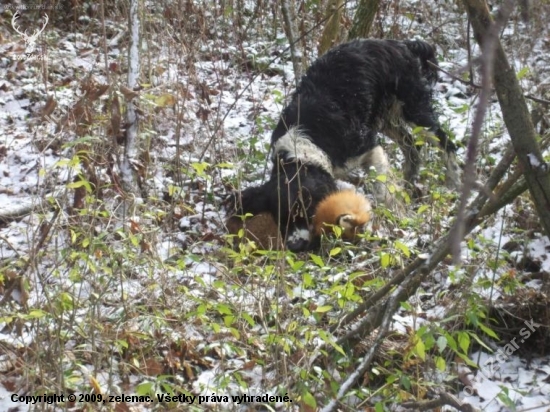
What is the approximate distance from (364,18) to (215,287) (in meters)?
4.04

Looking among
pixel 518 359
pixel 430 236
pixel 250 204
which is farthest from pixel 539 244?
pixel 250 204

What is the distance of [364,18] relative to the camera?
261 inches

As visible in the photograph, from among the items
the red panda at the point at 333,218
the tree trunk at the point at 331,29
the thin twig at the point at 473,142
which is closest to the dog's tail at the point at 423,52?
the tree trunk at the point at 331,29

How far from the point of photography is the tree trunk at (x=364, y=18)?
6.54 metres

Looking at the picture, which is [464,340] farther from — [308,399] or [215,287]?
[215,287]

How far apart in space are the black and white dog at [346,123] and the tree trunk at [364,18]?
0.71 metres

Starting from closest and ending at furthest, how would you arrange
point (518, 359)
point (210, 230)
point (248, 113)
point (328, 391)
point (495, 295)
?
point (328, 391)
point (518, 359)
point (495, 295)
point (210, 230)
point (248, 113)

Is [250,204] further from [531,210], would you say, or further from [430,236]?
[531,210]

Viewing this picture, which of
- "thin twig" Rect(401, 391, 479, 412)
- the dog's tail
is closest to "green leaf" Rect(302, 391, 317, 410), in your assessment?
"thin twig" Rect(401, 391, 479, 412)

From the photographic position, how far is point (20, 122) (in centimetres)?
655

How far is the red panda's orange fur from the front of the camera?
4.49m

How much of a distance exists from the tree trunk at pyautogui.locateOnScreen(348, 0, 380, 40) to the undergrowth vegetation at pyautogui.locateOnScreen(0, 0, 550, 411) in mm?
1344

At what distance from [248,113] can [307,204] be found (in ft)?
8.17

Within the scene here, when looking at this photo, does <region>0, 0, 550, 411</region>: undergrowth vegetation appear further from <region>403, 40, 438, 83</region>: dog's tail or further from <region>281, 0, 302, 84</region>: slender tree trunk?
<region>281, 0, 302, 84</region>: slender tree trunk
